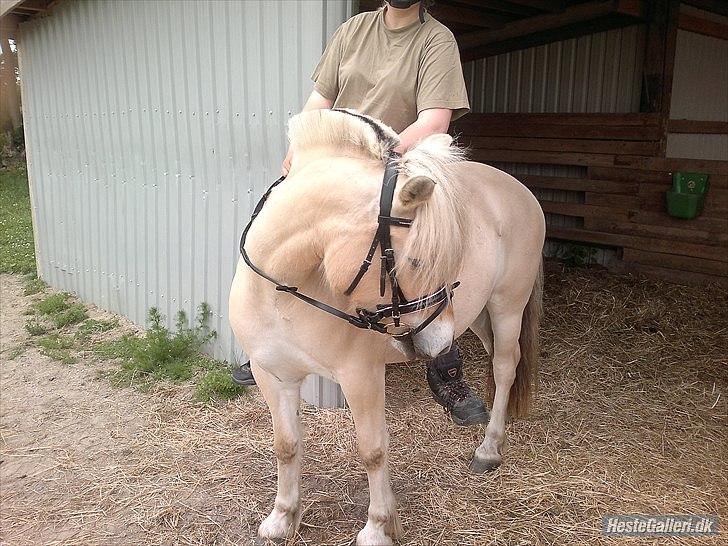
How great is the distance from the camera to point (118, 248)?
520 cm

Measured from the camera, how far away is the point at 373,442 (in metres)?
2.23

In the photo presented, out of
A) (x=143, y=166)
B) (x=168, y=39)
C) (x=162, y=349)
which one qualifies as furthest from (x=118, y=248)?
(x=168, y=39)

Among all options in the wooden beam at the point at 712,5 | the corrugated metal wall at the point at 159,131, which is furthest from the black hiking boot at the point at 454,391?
the wooden beam at the point at 712,5

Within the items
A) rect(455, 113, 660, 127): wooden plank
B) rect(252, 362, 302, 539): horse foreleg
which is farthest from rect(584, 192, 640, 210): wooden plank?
rect(252, 362, 302, 539): horse foreleg

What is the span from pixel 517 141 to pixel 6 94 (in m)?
12.7

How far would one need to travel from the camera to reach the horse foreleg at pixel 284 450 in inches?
91.0

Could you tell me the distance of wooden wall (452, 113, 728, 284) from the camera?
6.12 metres

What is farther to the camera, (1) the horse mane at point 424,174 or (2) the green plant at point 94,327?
(2) the green plant at point 94,327

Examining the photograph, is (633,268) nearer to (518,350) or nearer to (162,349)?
(518,350)

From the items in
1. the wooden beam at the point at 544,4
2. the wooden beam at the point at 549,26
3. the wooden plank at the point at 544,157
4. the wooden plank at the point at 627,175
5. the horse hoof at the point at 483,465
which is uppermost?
the wooden beam at the point at 544,4

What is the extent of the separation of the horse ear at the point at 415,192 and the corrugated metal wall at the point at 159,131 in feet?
6.68

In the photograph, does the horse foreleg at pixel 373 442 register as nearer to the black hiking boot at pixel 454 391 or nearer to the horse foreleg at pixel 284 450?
the horse foreleg at pixel 284 450

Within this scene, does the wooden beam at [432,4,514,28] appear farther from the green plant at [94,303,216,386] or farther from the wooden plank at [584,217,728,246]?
the green plant at [94,303,216,386]

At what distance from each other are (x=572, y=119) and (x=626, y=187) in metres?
1.00
